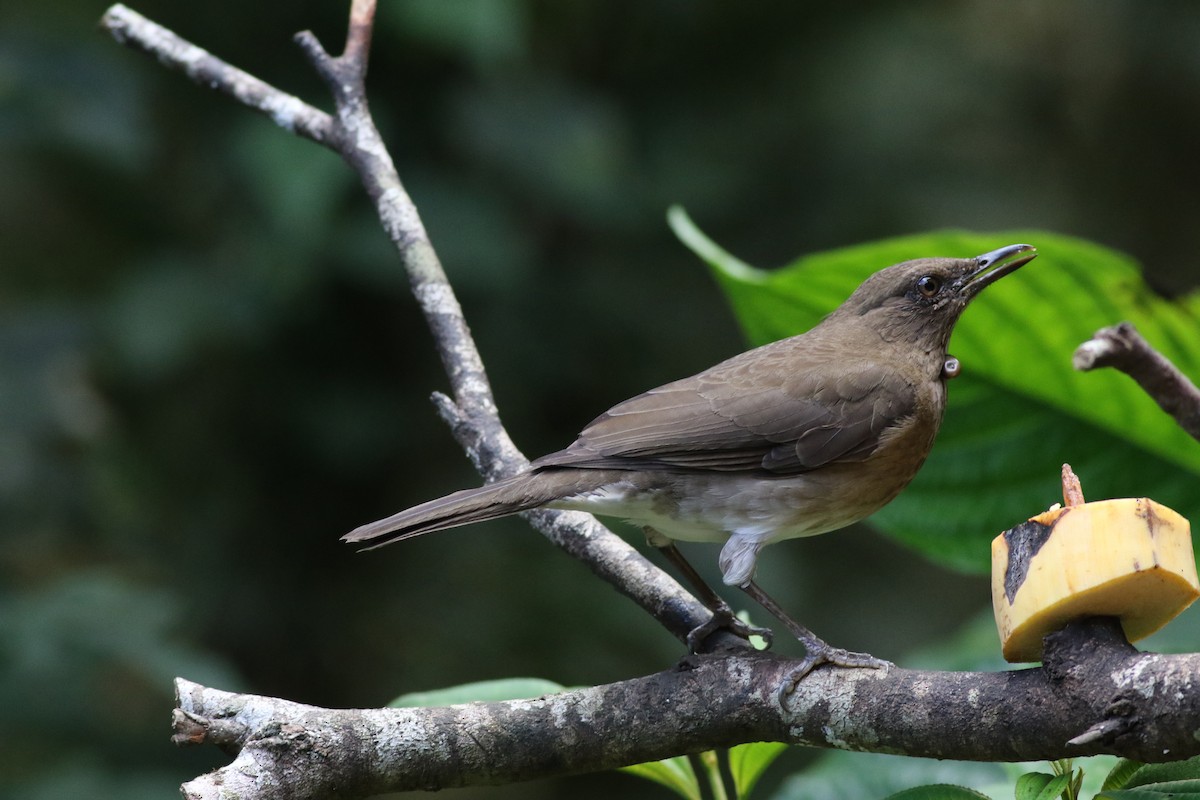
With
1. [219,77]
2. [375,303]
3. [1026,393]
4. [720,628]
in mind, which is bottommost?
[720,628]

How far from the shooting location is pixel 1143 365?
1.46 meters

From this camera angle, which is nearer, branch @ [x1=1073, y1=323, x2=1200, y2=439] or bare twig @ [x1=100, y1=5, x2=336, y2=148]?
branch @ [x1=1073, y1=323, x2=1200, y2=439]

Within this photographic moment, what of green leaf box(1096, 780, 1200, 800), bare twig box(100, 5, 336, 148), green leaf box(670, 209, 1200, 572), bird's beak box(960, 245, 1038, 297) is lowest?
green leaf box(1096, 780, 1200, 800)

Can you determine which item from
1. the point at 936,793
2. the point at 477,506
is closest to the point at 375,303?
the point at 477,506

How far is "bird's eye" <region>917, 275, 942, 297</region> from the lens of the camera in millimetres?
3309

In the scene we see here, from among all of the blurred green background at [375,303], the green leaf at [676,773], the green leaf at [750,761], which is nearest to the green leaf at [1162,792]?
the green leaf at [750,761]

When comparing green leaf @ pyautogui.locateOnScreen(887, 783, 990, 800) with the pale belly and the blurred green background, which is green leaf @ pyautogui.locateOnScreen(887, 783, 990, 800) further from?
the blurred green background

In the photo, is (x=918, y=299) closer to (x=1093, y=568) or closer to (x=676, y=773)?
(x=676, y=773)

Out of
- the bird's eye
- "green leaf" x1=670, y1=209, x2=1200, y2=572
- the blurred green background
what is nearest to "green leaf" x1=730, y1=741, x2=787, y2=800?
"green leaf" x1=670, y1=209, x2=1200, y2=572

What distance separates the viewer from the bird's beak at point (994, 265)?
2814 mm

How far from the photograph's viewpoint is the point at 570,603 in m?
5.84

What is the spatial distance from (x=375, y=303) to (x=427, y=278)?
2.86m

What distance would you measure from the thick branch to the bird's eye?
114cm

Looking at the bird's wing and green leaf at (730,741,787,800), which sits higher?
the bird's wing
